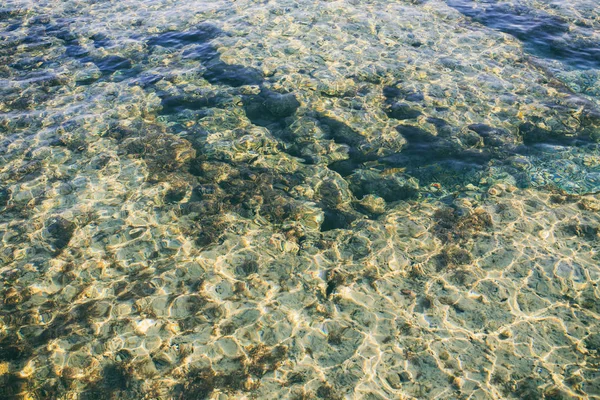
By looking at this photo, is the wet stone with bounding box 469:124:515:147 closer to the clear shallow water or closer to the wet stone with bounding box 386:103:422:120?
the clear shallow water

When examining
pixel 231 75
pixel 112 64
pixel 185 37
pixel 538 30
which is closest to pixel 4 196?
pixel 112 64

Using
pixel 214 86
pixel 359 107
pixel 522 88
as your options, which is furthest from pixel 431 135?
pixel 214 86

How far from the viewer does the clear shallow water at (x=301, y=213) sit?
6445 mm

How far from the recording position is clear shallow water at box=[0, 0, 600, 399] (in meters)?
6.45

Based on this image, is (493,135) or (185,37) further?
(185,37)

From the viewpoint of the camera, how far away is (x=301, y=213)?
9117 mm

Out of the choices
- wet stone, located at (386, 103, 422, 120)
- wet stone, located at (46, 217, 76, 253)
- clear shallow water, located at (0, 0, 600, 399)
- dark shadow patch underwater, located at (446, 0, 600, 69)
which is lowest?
wet stone, located at (46, 217, 76, 253)

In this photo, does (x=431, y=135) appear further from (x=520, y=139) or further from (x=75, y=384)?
(x=75, y=384)

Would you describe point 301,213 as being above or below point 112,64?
below

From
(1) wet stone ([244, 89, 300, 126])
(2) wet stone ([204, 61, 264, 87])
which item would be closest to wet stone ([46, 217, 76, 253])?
(1) wet stone ([244, 89, 300, 126])

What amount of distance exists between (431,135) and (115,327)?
359 inches

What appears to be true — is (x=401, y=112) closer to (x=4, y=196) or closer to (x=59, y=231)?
(x=59, y=231)

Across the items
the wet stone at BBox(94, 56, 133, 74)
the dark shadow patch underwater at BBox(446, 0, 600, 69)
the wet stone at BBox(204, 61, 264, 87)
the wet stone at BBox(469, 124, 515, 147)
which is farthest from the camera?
the dark shadow patch underwater at BBox(446, 0, 600, 69)

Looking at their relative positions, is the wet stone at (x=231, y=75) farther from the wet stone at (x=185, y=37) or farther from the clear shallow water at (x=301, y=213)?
the wet stone at (x=185, y=37)
